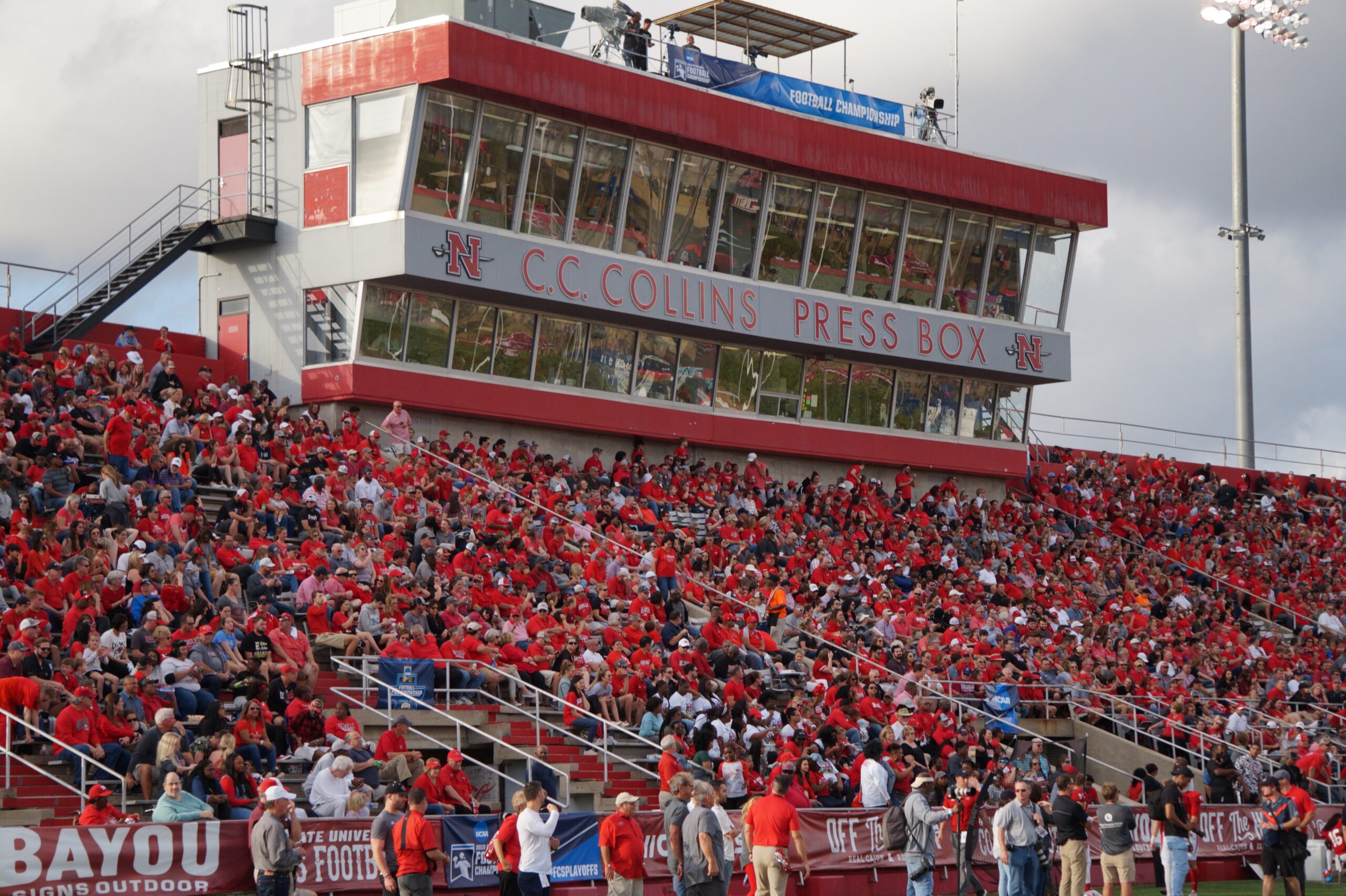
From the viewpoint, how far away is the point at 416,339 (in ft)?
98.5

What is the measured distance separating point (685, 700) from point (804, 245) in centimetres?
1544

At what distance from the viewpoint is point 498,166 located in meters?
30.2

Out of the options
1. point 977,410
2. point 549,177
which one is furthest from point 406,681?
point 977,410

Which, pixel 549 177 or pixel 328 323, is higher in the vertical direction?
pixel 549 177

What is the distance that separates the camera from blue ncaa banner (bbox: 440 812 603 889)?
1628cm

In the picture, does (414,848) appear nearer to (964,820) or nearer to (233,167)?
(964,820)

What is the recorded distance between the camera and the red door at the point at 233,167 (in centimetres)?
3111

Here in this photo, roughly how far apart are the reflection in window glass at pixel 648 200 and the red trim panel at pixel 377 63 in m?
4.84

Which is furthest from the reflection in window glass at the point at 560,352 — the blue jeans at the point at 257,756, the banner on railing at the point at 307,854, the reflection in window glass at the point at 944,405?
the blue jeans at the point at 257,756

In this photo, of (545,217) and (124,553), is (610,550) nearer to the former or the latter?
(545,217)

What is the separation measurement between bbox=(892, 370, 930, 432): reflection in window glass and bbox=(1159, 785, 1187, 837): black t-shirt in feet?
65.0

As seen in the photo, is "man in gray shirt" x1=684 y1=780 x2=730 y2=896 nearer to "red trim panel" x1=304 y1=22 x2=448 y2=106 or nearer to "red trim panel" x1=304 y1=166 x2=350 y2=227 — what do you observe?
"red trim panel" x1=304 y1=22 x2=448 y2=106

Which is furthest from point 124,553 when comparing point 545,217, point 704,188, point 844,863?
point 704,188

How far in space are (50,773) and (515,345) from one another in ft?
52.7
